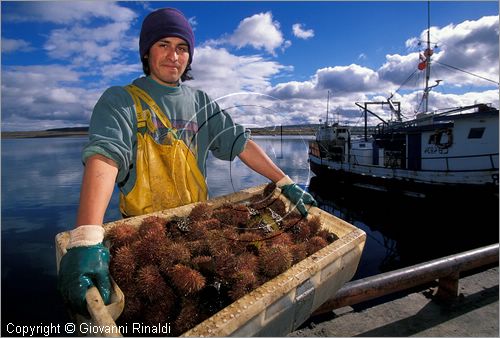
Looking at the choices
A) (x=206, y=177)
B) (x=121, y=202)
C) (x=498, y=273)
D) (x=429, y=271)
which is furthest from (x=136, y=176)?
(x=498, y=273)

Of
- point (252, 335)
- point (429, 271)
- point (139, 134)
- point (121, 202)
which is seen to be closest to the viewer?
point (252, 335)

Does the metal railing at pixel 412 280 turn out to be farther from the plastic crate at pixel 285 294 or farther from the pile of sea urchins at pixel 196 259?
the pile of sea urchins at pixel 196 259

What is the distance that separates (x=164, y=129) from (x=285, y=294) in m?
1.50

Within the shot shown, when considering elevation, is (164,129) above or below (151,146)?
above

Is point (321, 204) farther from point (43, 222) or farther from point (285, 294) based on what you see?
point (285, 294)

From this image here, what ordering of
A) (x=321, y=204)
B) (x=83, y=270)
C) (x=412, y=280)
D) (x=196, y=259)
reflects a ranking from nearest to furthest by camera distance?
(x=83, y=270) < (x=196, y=259) < (x=412, y=280) < (x=321, y=204)

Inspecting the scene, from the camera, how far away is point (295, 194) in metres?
3.07

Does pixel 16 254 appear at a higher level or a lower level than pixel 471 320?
lower

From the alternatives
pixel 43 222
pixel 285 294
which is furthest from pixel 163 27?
pixel 43 222

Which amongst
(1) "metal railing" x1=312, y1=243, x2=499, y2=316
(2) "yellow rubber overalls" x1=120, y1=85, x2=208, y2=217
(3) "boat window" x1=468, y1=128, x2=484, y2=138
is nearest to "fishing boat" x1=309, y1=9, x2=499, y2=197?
(3) "boat window" x1=468, y1=128, x2=484, y2=138

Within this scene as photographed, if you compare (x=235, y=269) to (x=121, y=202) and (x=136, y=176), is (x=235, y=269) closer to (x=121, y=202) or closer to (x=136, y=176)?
(x=136, y=176)

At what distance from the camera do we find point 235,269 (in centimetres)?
199

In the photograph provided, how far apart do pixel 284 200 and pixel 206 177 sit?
1.03 m

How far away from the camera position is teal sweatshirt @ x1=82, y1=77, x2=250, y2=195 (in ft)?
6.18
